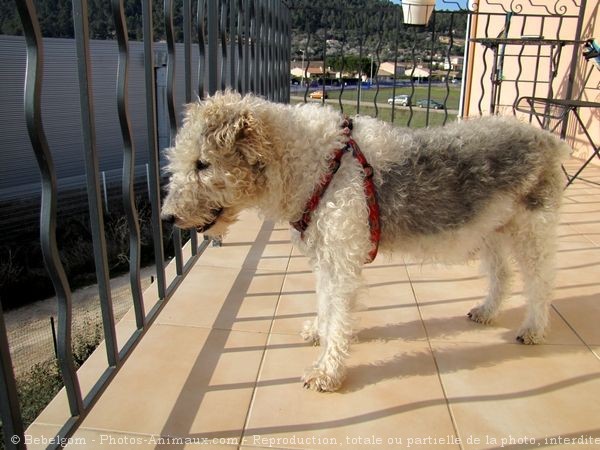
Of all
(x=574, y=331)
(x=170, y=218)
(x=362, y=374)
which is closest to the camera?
Result: (x=170, y=218)

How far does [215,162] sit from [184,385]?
3.25 ft

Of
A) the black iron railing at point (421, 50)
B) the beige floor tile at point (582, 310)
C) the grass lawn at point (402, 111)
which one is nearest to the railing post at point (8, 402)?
the grass lawn at point (402, 111)

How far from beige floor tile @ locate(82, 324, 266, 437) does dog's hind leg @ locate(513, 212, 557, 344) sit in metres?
1.42

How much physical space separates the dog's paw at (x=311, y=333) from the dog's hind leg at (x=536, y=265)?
109 centimetres

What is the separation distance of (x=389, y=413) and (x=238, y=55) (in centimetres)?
305

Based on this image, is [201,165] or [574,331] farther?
[574,331]

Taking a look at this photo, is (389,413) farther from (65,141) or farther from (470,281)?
(65,141)

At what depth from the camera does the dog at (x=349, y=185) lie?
6.98 ft

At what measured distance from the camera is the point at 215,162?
2.09 m

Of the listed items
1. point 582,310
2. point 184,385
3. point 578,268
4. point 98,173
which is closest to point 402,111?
point 578,268

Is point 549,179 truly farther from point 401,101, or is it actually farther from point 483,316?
point 401,101

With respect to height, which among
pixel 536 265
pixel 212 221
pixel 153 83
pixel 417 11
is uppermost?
pixel 417 11

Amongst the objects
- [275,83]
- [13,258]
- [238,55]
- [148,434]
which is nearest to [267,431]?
[148,434]

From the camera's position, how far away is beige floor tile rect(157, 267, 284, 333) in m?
2.77
